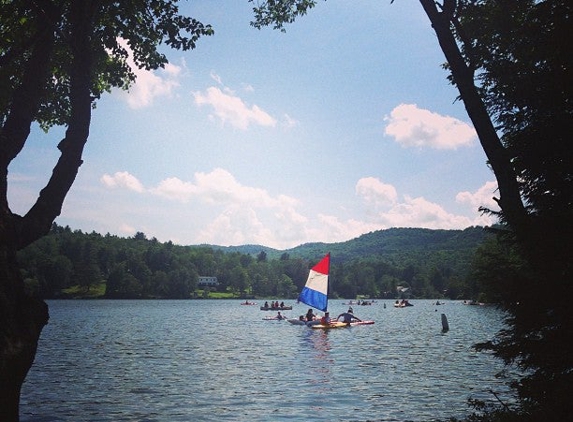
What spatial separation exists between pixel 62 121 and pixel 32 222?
7443 mm

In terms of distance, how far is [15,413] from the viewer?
7824 mm

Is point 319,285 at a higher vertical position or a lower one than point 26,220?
lower

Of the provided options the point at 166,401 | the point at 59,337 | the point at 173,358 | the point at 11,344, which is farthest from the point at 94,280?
the point at 11,344

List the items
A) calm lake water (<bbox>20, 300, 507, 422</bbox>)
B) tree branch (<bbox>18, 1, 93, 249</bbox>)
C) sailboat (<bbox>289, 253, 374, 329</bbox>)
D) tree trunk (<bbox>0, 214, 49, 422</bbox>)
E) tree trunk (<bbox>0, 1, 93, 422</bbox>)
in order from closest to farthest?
1. tree trunk (<bbox>0, 214, 49, 422</bbox>)
2. tree trunk (<bbox>0, 1, 93, 422</bbox>)
3. tree branch (<bbox>18, 1, 93, 249</bbox>)
4. calm lake water (<bbox>20, 300, 507, 422</bbox>)
5. sailboat (<bbox>289, 253, 374, 329</bbox>)

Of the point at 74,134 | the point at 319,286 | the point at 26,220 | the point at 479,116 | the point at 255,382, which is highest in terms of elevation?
the point at 479,116

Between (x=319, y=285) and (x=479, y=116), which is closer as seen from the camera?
(x=479, y=116)

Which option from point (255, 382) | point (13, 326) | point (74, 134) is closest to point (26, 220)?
point (74, 134)

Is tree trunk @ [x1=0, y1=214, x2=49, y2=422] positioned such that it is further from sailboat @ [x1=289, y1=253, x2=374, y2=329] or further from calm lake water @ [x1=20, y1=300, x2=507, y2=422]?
sailboat @ [x1=289, y1=253, x2=374, y2=329]

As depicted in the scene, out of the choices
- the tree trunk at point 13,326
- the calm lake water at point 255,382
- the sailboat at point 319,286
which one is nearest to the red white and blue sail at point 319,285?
the sailboat at point 319,286

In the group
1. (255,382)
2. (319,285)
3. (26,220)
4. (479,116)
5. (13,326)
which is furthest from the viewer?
(319,285)

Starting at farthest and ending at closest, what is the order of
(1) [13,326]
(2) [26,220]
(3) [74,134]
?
(3) [74,134] → (2) [26,220] → (1) [13,326]

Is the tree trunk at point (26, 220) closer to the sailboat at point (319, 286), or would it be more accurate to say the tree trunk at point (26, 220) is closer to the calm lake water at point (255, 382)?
the calm lake water at point (255, 382)

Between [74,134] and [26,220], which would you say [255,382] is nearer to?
[26,220]

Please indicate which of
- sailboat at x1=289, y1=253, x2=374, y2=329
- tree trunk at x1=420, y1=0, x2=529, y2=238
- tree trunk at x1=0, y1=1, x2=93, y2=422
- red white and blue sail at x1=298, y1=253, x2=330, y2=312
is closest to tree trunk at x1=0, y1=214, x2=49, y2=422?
tree trunk at x1=0, y1=1, x2=93, y2=422
